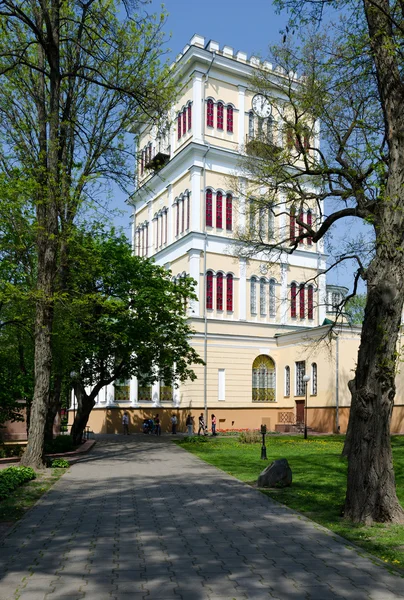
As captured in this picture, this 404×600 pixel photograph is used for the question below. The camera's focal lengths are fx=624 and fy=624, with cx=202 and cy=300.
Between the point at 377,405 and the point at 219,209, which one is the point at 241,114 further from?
the point at 377,405

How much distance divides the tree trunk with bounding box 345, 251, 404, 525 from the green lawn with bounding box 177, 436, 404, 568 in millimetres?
346

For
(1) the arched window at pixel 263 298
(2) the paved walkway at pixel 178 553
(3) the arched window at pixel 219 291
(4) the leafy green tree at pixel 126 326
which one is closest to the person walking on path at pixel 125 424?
(3) the arched window at pixel 219 291

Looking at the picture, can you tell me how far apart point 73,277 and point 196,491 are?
11353 millimetres

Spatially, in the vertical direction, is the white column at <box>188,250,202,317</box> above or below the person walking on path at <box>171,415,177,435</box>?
above

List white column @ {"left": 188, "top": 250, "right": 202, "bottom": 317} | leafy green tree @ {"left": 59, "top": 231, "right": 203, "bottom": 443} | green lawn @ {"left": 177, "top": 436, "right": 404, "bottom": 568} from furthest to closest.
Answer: white column @ {"left": 188, "top": 250, "right": 202, "bottom": 317} < leafy green tree @ {"left": 59, "top": 231, "right": 203, "bottom": 443} < green lawn @ {"left": 177, "top": 436, "right": 404, "bottom": 568}

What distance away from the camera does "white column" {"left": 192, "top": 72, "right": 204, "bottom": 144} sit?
42.8 meters

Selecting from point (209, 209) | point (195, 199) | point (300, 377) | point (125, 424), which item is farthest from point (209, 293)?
point (125, 424)

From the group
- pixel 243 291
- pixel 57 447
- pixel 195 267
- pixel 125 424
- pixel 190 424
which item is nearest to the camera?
pixel 57 447

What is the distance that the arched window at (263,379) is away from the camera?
44.5m

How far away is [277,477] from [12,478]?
593cm

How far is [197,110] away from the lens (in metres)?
42.9

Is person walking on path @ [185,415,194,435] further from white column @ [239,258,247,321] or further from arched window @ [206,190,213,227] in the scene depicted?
arched window @ [206,190,213,227]

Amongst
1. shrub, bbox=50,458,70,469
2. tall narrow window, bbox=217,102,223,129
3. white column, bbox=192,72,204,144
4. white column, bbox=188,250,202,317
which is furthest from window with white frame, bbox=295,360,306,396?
shrub, bbox=50,458,70,469

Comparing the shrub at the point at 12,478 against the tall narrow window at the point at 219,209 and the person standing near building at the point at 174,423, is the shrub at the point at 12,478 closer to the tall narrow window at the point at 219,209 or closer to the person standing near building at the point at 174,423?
the person standing near building at the point at 174,423
